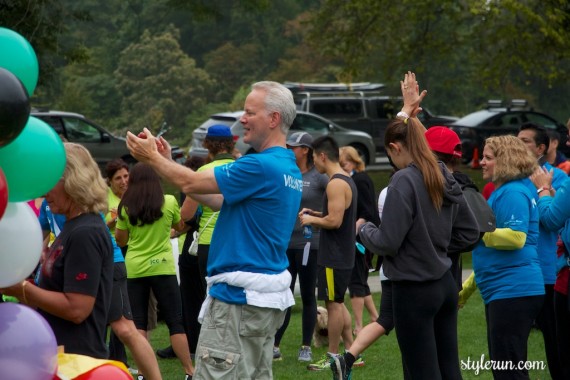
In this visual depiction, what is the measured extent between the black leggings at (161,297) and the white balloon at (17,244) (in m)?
3.97

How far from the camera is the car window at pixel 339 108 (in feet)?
103

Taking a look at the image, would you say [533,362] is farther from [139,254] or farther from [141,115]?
[141,115]

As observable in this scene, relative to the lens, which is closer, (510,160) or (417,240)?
(417,240)

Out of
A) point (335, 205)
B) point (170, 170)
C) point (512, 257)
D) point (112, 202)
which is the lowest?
point (512, 257)

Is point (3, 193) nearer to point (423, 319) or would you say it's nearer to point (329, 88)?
point (423, 319)

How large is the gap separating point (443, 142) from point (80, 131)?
60.8ft

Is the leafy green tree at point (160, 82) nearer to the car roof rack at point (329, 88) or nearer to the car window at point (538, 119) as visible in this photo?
the car roof rack at point (329, 88)

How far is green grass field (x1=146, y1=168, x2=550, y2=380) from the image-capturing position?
7.76 meters

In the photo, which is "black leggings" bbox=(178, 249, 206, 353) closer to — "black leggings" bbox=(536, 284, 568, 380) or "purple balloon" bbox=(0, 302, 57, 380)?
"black leggings" bbox=(536, 284, 568, 380)

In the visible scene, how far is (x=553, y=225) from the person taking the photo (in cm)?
600

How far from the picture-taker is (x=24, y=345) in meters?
3.26

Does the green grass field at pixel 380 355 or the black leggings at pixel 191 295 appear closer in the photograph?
the green grass field at pixel 380 355

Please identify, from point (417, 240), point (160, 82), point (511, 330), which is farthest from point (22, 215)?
point (160, 82)

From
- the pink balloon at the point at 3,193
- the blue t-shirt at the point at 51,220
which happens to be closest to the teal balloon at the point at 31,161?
the pink balloon at the point at 3,193
